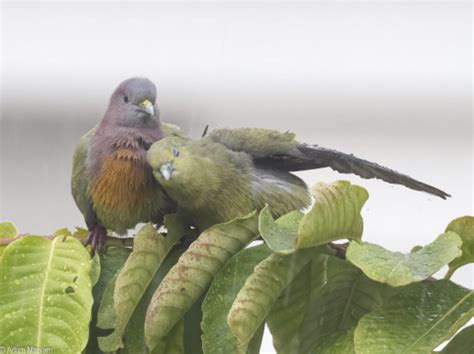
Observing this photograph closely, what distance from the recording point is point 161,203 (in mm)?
1383

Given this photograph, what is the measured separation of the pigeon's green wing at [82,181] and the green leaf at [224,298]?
0.41 metres

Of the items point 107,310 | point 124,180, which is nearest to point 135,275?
point 107,310

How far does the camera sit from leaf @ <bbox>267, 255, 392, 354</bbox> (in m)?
1.11

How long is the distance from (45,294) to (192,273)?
188 mm

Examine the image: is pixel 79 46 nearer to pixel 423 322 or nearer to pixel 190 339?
pixel 190 339

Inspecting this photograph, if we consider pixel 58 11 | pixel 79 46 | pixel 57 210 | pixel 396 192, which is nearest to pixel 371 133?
pixel 396 192

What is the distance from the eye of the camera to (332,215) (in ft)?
3.38

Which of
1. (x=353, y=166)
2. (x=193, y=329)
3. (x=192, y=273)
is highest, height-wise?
(x=353, y=166)

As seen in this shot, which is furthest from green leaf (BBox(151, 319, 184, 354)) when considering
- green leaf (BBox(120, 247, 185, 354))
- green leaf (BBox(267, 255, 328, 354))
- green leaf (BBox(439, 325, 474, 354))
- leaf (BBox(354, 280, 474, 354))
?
green leaf (BBox(439, 325, 474, 354))

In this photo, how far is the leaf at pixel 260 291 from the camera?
970 millimetres

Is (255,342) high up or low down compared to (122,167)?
down

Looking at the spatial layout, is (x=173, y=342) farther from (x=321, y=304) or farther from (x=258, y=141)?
(x=258, y=141)

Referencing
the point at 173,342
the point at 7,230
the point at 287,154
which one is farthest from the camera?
the point at 287,154

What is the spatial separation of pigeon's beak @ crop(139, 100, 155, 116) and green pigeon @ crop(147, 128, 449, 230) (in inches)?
3.8
